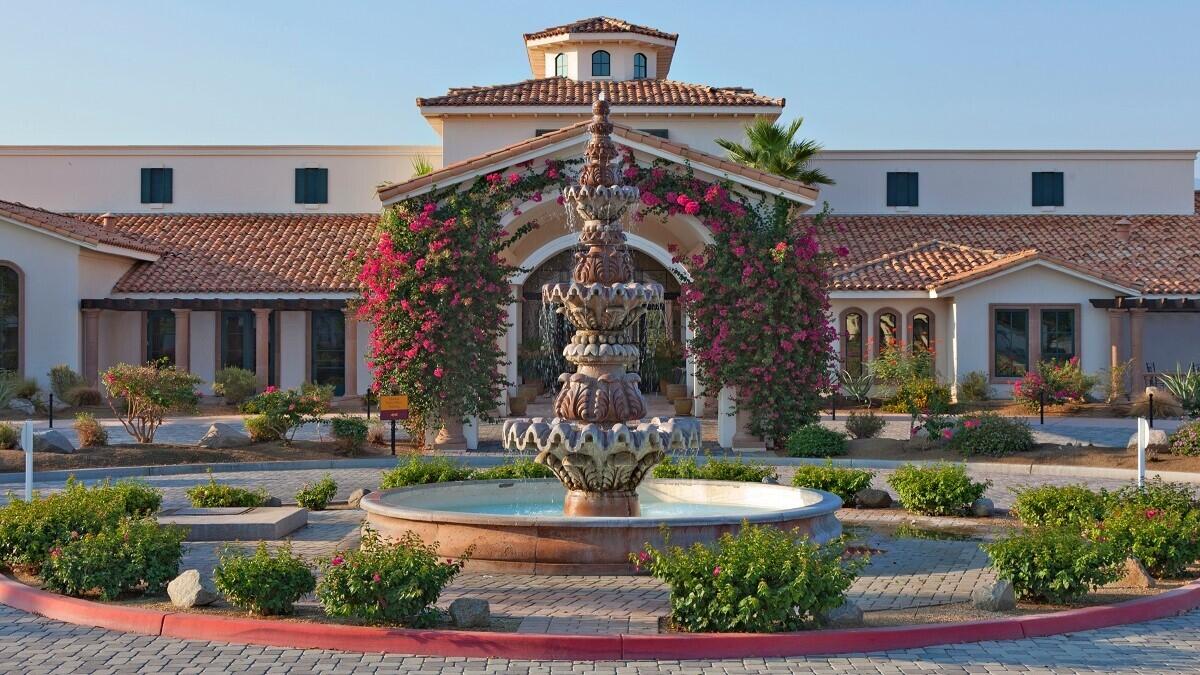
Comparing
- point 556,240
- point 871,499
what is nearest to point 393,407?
point 556,240

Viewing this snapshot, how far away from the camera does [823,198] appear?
40.0 m

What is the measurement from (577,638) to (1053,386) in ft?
83.8

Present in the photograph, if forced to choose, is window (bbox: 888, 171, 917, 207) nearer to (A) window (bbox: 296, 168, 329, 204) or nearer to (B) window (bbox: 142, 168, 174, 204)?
(A) window (bbox: 296, 168, 329, 204)

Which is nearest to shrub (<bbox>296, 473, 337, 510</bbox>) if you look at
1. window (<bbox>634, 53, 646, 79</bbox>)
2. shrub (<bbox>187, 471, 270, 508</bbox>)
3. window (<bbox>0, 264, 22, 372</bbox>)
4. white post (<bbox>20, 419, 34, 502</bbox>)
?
shrub (<bbox>187, 471, 270, 508</bbox>)

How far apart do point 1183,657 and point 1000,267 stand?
84.4 feet

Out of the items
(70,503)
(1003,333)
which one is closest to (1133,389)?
(1003,333)

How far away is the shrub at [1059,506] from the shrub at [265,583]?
690 cm

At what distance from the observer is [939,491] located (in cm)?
1598

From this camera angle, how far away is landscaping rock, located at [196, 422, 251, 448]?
23.5 m

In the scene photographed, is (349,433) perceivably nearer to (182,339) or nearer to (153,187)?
(182,339)

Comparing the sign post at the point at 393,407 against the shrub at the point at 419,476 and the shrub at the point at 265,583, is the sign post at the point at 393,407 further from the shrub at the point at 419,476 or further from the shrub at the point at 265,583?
the shrub at the point at 265,583

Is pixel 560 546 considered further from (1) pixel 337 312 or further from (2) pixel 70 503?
(1) pixel 337 312

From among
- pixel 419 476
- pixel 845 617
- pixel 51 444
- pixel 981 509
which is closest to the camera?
pixel 845 617

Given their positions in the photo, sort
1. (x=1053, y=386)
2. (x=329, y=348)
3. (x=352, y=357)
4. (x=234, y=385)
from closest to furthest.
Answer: (x=1053, y=386) → (x=234, y=385) → (x=352, y=357) → (x=329, y=348)
